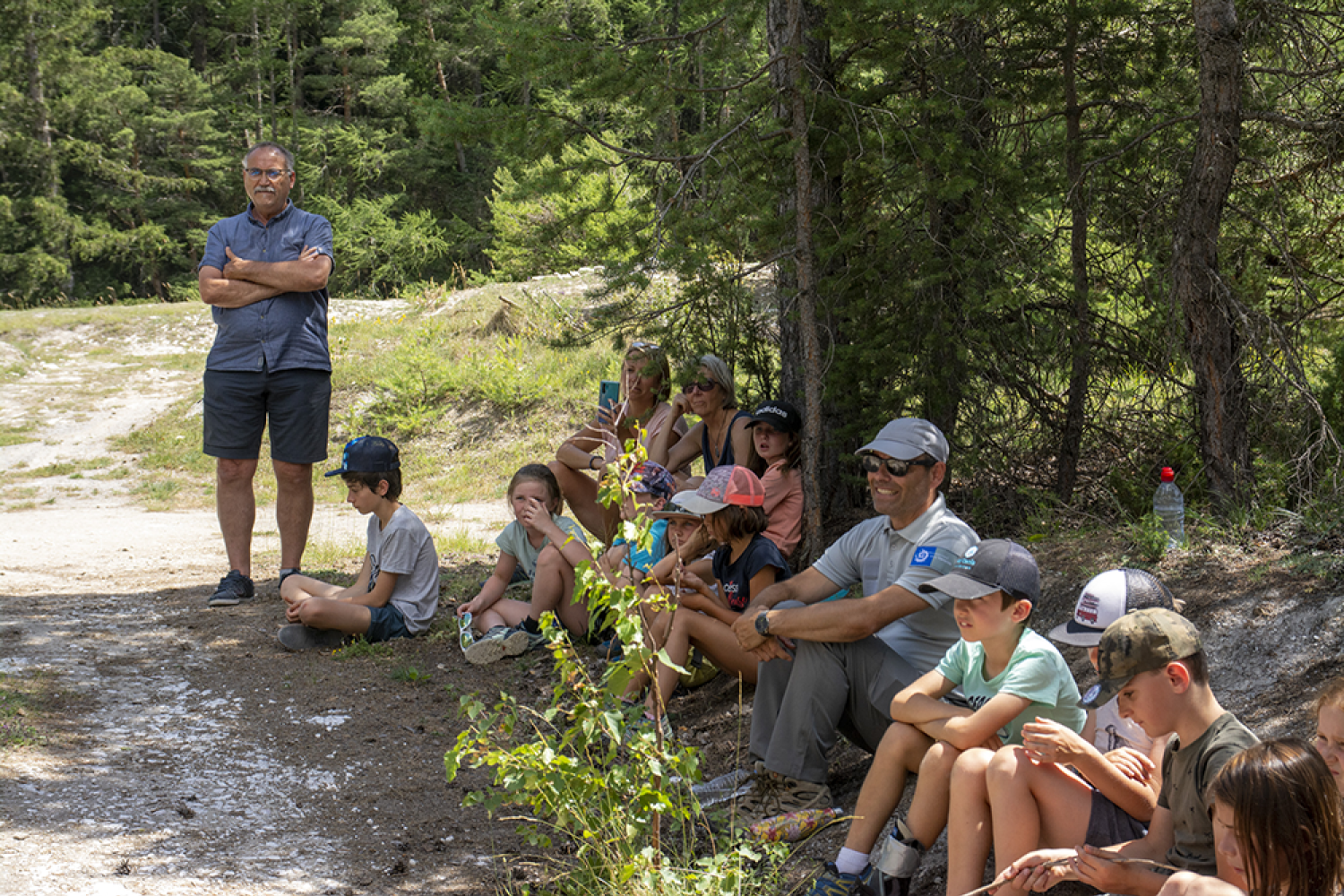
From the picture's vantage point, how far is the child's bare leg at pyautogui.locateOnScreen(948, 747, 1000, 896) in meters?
2.57

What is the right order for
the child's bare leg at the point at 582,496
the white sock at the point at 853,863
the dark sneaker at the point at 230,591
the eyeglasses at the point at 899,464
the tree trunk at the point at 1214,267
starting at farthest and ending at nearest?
the child's bare leg at the point at 582,496 < the dark sneaker at the point at 230,591 < the tree trunk at the point at 1214,267 < the eyeglasses at the point at 899,464 < the white sock at the point at 853,863

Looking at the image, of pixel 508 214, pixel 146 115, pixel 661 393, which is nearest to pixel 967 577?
pixel 661 393

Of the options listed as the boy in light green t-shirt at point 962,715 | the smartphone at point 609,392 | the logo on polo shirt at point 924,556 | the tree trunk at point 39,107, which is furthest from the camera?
the tree trunk at point 39,107

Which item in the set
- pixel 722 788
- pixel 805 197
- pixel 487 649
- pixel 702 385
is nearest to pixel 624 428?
pixel 702 385

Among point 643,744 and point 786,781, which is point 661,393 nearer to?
point 786,781

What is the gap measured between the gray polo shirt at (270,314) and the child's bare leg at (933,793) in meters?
4.07

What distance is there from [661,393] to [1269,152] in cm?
329

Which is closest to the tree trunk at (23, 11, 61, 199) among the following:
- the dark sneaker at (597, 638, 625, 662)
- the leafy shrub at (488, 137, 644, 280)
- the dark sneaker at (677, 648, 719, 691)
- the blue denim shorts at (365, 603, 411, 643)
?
the leafy shrub at (488, 137, 644, 280)

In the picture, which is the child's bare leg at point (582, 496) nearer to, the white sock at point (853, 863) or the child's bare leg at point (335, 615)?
the child's bare leg at point (335, 615)

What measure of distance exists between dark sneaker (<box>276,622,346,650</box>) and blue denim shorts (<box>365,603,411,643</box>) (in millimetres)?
165

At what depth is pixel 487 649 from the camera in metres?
5.23

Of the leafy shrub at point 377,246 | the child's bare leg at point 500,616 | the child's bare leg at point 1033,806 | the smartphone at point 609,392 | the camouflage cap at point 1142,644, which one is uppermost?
the leafy shrub at point 377,246

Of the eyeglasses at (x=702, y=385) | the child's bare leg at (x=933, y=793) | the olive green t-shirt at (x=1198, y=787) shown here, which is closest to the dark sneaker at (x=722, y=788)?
the child's bare leg at (x=933, y=793)

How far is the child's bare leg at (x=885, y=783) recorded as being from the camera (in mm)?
→ 2912
